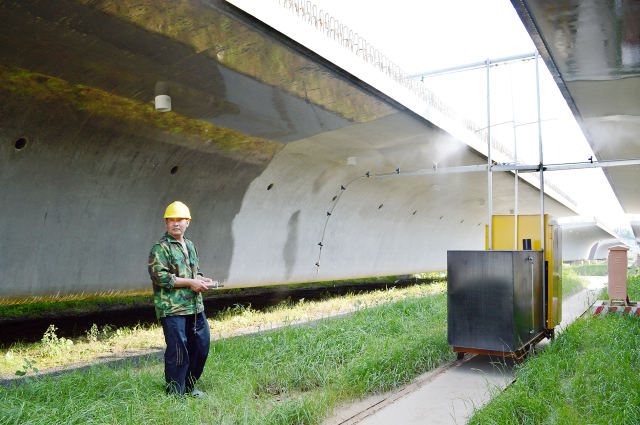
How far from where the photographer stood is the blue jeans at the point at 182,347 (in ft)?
16.4

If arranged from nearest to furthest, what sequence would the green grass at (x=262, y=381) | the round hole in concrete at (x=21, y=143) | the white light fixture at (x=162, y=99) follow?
1. the green grass at (x=262, y=381)
2. the round hole in concrete at (x=21, y=143)
3. the white light fixture at (x=162, y=99)

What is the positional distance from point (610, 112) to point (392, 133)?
4853 millimetres

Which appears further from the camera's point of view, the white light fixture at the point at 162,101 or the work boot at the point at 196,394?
the white light fixture at the point at 162,101

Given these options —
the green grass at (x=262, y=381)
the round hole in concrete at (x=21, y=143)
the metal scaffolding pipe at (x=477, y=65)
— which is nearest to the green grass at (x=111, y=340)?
the green grass at (x=262, y=381)

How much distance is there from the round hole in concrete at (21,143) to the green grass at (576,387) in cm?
706

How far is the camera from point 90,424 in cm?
413

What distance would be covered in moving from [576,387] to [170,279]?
3955 mm

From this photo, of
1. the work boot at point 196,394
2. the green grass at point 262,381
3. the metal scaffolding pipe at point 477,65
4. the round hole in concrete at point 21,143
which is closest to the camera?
the green grass at point 262,381

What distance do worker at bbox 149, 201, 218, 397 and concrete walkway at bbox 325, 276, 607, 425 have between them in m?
1.40

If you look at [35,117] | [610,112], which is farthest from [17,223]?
[610,112]

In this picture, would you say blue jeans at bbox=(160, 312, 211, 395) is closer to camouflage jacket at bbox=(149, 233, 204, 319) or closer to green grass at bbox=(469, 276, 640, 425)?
camouflage jacket at bbox=(149, 233, 204, 319)

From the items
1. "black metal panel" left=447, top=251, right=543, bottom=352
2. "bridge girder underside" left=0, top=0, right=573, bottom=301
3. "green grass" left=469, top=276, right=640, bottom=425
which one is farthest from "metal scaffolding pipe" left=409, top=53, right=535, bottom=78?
"green grass" left=469, top=276, right=640, bottom=425

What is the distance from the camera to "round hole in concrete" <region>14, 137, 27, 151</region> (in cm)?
798

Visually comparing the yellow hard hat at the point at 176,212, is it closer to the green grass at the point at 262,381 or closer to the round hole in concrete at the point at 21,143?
the green grass at the point at 262,381
